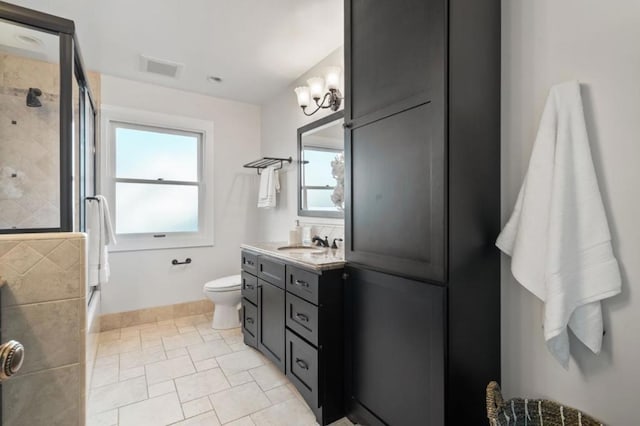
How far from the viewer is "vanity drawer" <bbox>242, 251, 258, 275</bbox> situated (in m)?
2.36

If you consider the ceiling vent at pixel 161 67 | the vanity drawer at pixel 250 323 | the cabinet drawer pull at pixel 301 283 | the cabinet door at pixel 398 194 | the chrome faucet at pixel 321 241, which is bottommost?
the vanity drawer at pixel 250 323

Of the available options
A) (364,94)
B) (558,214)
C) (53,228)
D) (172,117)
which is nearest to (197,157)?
(172,117)

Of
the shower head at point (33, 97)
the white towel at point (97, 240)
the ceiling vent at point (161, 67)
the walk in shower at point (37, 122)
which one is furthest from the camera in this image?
the ceiling vent at point (161, 67)

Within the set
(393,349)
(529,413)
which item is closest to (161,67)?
(393,349)

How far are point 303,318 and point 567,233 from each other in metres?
1.31

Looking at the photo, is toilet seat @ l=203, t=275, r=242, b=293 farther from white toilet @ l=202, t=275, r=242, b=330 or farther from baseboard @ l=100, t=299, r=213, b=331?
baseboard @ l=100, t=299, r=213, b=331

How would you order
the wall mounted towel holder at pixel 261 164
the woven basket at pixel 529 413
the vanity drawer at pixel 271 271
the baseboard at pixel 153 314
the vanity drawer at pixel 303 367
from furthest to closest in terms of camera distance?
the wall mounted towel holder at pixel 261 164 → the baseboard at pixel 153 314 → the vanity drawer at pixel 271 271 → the vanity drawer at pixel 303 367 → the woven basket at pixel 529 413

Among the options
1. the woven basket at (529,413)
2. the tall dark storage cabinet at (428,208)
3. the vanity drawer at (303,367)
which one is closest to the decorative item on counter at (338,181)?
the tall dark storage cabinet at (428,208)

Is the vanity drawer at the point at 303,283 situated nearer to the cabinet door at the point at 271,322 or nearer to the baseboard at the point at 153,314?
the cabinet door at the point at 271,322

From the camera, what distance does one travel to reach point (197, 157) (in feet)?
11.3

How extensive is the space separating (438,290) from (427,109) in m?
0.71

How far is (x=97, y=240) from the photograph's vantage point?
7.23 ft

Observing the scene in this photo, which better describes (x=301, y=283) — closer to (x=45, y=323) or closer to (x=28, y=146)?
(x=45, y=323)

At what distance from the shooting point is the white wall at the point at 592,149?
3.35ft
